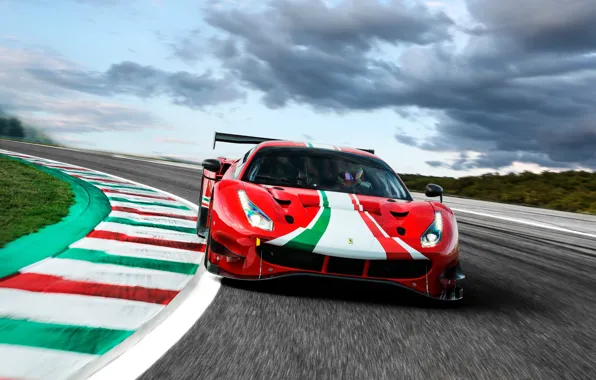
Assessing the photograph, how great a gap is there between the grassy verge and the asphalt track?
1534 centimetres

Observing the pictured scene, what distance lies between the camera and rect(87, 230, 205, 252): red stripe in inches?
229

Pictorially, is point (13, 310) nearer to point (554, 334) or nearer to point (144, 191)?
point (554, 334)

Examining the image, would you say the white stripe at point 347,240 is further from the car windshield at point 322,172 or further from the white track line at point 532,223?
the white track line at point 532,223

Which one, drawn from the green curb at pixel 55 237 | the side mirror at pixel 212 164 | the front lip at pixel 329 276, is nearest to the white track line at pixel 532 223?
the front lip at pixel 329 276

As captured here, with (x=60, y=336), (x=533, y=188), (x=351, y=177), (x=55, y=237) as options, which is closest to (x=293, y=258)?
(x=60, y=336)

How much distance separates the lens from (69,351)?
2.79 m

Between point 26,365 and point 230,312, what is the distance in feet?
4.13

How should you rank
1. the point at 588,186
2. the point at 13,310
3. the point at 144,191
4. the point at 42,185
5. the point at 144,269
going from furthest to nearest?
the point at 588,186 < the point at 144,191 < the point at 42,185 < the point at 144,269 < the point at 13,310

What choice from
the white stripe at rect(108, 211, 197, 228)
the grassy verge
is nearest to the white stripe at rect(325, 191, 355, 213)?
the white stripe at rect(108, 211, 197, 228)

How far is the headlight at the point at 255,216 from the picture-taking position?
4074 mm

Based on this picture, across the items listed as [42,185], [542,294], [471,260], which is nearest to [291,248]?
[542,294]

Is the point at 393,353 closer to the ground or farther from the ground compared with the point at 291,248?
closer to the ground

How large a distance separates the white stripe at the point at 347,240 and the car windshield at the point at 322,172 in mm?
873

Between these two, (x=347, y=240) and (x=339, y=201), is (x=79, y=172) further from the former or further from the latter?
(x=347, y=240)
